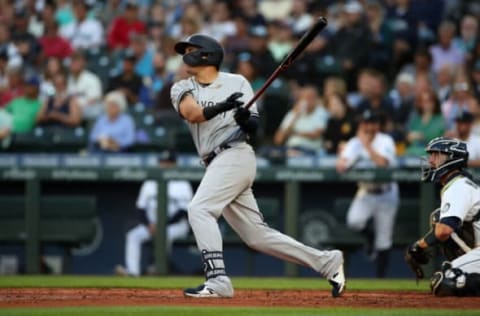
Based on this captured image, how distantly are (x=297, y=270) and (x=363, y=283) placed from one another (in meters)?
1.82

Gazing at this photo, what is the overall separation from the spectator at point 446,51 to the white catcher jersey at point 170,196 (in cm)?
366

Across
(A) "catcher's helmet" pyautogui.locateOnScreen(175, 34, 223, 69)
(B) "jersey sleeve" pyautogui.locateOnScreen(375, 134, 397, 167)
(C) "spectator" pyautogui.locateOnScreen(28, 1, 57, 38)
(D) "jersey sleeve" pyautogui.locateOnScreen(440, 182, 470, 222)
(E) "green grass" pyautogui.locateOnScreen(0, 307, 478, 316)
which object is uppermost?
(C) "spectator" pyautogui.locateOnScreen(28, 1, 57, 38)

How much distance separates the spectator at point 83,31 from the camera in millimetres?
16969

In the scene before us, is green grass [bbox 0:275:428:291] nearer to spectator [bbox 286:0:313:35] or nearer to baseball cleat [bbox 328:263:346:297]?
baseball cleat [bbox 328:263:346:297]

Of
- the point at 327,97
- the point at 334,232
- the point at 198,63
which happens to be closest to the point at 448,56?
the point at 327,97

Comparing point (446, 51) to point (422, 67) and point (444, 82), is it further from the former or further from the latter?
point (444, 82)

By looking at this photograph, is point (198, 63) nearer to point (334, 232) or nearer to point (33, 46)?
point (334, 232)

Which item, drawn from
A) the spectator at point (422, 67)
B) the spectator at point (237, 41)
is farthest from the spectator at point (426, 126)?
the spectator at point (237, 41)

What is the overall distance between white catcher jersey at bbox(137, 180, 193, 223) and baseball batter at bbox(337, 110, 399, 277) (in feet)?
5.73

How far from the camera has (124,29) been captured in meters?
16.9

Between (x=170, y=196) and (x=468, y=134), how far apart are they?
11.0 feet

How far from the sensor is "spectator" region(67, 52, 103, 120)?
15102 mm

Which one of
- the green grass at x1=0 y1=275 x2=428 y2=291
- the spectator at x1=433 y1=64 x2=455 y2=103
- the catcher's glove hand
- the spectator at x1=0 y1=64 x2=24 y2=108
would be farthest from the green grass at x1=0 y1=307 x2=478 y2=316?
the spectator at x1=0 y1=64 x2=24 y2=108

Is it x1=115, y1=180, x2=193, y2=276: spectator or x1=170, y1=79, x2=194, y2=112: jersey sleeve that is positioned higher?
x1=115, y1=180, x2=193, y2=276: spectator
